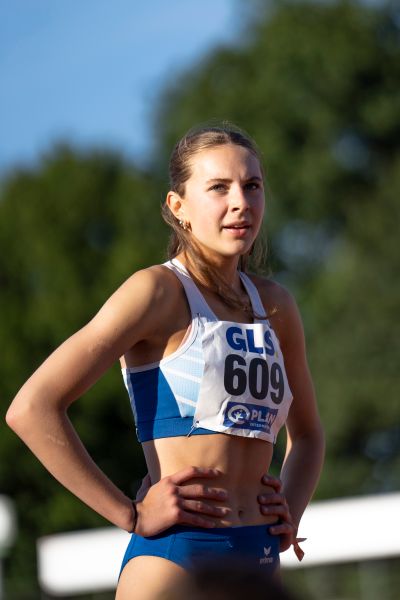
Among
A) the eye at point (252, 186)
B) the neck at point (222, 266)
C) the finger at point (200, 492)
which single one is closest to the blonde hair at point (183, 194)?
the neck at point (222, 266)

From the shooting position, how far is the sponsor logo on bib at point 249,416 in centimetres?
379

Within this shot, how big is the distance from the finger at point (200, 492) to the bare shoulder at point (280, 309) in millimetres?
681

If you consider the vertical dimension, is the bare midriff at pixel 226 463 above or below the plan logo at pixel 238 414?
below

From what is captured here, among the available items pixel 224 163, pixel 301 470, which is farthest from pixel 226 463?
pixel 224 163

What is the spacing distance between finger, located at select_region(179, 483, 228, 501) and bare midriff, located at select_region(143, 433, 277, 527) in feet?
0.09

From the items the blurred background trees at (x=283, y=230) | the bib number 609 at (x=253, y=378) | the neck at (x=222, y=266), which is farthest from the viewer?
the blurred background trees at (x=283, y=230)

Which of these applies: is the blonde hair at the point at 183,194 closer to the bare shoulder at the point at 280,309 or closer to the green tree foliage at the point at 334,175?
the bare shoulder at the point at 280,309

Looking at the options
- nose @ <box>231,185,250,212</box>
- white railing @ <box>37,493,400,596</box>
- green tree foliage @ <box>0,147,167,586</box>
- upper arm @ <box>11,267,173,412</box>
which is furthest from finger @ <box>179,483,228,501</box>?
green tree foliage @ <box>0,147,167,586</box>

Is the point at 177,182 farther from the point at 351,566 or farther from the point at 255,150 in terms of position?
the point at 351,566

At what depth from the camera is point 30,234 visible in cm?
3759

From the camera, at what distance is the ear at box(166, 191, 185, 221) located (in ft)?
13.5

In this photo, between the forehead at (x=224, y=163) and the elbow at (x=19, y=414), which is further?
the forehead at (x=224, y=163)

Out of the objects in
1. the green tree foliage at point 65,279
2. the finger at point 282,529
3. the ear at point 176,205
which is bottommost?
the finger at point 282,529

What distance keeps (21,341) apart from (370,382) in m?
8.84
